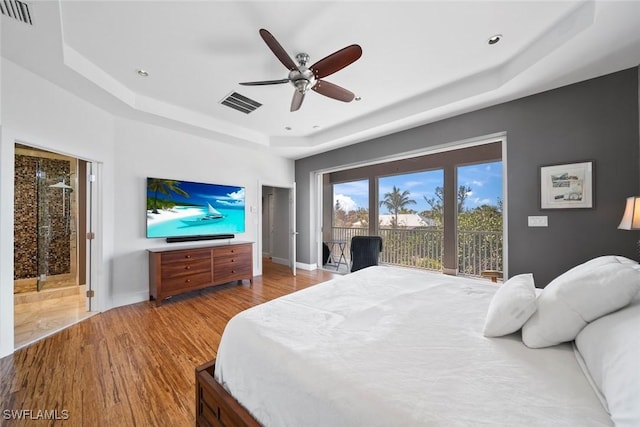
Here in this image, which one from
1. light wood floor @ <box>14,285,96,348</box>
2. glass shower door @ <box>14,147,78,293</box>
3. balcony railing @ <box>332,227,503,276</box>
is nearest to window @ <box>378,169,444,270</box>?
balcony railing @ <box>332,227,503,276</box>

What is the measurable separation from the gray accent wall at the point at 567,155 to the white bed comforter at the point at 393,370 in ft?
6.34

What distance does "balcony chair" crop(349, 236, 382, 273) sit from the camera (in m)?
3.94

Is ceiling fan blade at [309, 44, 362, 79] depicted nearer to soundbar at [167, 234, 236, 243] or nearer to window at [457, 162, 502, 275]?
soundbar at [167, 234, 236, 243]

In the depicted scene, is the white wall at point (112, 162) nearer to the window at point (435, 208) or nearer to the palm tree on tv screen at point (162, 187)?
the palm tree on tv screen at point (162, 187)

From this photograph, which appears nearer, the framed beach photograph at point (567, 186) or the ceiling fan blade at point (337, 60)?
the ceiling fan blade at point (337, 60)

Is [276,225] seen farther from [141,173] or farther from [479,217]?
[479,217]

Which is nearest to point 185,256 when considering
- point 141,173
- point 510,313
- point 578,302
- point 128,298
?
point 128,298

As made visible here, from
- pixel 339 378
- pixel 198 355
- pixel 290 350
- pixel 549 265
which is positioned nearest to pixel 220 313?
pixel 198 355

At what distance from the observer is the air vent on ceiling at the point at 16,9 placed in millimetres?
1619

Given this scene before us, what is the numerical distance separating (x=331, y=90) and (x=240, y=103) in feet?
4.96

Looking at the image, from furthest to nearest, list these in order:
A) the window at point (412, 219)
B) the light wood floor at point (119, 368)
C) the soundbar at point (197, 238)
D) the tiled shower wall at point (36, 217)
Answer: the window at point (412, 219)
the soundbar at point (197, 238)
the tiled shower wall at point (36, 217)
the light wood floor at point (119, 368)

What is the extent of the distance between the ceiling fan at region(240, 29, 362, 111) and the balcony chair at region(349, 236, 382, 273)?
219 centimetres

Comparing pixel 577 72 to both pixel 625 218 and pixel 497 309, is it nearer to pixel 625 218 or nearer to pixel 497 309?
pixel 625 218

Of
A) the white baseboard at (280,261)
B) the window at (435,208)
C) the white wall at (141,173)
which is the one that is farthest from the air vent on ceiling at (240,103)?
the white baseboard at (280,261)
